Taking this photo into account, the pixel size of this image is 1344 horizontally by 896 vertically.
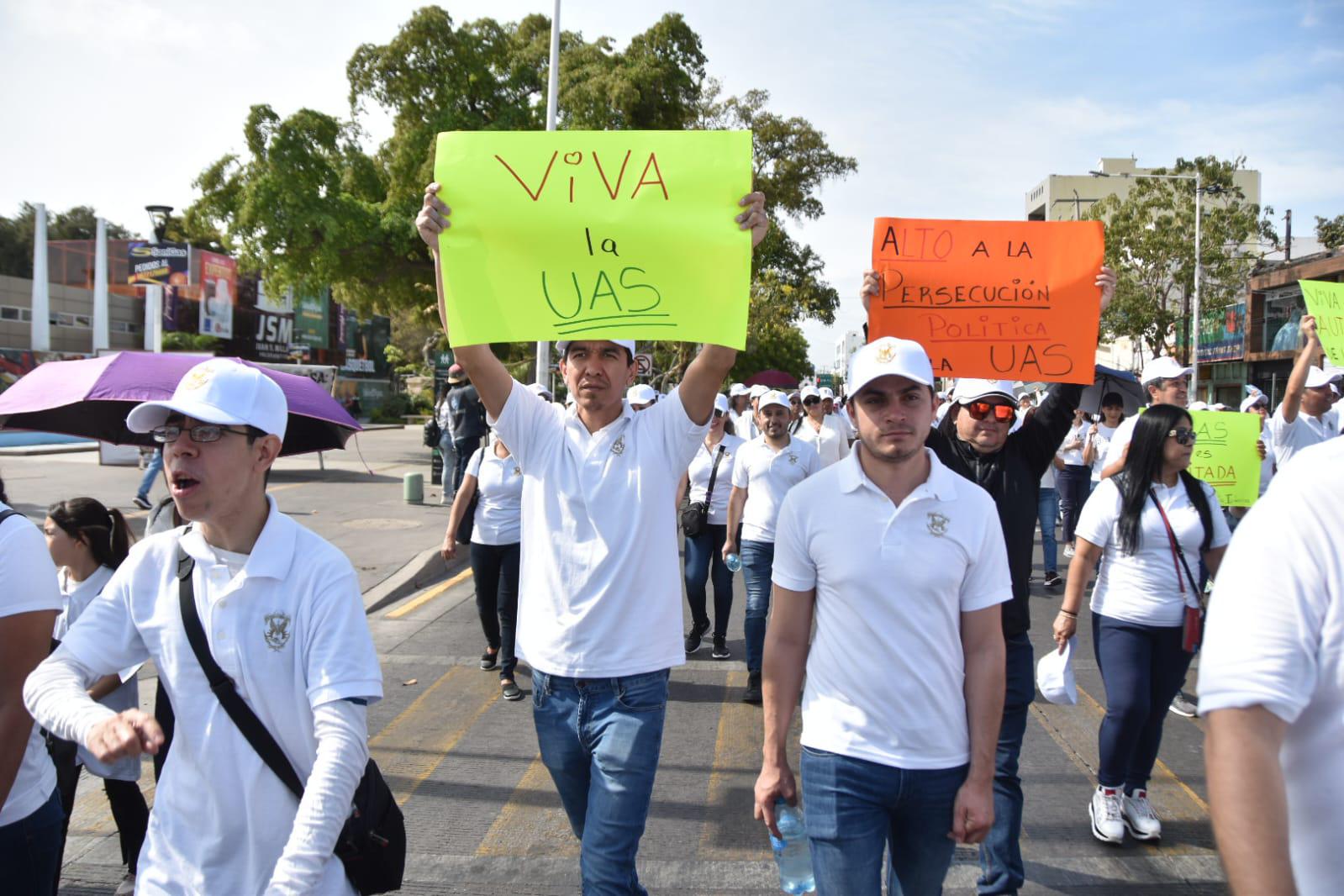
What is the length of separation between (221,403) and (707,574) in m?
5.72

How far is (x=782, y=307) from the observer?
26562 mm

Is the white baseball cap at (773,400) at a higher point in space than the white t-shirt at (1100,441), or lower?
higher

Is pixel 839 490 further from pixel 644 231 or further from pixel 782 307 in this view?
pixel 782 307

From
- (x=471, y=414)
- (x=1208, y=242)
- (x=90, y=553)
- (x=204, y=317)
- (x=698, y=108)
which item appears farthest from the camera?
(x=204, y=317)

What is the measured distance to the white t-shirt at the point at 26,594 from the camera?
7.48ft

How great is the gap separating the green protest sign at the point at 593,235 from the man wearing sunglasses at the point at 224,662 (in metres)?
1.10

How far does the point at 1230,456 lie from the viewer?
21.2 feet

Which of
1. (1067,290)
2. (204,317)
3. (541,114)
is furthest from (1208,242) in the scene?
(204,317)

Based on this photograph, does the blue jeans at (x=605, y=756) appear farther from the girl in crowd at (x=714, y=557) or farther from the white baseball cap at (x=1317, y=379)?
the white baseball cap at (x=1317, y=379)

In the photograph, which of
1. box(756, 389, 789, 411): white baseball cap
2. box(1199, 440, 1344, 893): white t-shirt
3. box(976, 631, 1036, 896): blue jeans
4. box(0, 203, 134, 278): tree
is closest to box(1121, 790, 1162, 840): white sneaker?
box(976, 631, 1036, 896): blue jeans

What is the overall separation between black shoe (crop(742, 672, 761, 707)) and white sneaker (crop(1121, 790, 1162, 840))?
94.4 inches

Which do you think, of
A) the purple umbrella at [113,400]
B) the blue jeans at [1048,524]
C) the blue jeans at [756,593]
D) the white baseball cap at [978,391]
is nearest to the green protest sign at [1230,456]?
the blue jeans at [756,593]

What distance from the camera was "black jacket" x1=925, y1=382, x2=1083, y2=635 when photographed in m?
3.67

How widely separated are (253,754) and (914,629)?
5.22 feet
